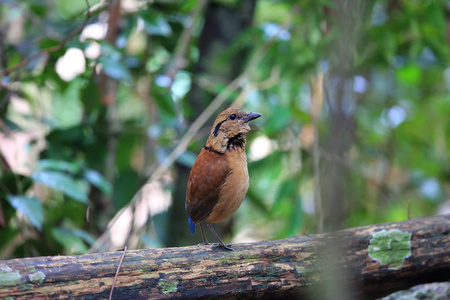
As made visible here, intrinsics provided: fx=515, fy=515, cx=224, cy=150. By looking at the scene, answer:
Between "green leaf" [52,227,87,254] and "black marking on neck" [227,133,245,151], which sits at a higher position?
"black marking on neck" [227,133,245,151]

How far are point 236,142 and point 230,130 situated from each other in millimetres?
80

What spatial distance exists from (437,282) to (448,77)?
560cm

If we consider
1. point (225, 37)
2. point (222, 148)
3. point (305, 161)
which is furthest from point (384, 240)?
point (225, 37)

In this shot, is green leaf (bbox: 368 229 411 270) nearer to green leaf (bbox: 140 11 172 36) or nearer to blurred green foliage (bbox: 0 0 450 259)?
blurred green foliage (bbox: 0 0 450 259)

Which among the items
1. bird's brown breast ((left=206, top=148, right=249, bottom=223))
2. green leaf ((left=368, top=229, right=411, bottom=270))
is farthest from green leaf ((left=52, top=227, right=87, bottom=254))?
green leaf ((left=368, top=229, right=411, bottom=270))

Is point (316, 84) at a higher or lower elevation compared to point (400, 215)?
higher

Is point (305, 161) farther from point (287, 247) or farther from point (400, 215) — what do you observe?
point (287, 247)

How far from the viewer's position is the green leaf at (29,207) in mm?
3336

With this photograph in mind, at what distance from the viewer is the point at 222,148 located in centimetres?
301

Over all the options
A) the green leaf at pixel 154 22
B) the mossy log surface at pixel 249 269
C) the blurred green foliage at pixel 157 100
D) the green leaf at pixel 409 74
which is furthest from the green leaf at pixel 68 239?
the green leaf at pixel 409 74

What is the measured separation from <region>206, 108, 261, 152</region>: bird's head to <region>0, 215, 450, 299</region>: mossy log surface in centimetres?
67

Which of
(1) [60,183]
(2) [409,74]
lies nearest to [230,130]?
(1) [60,183]

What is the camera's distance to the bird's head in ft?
9.94

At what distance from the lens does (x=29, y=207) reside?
3.41 meters
